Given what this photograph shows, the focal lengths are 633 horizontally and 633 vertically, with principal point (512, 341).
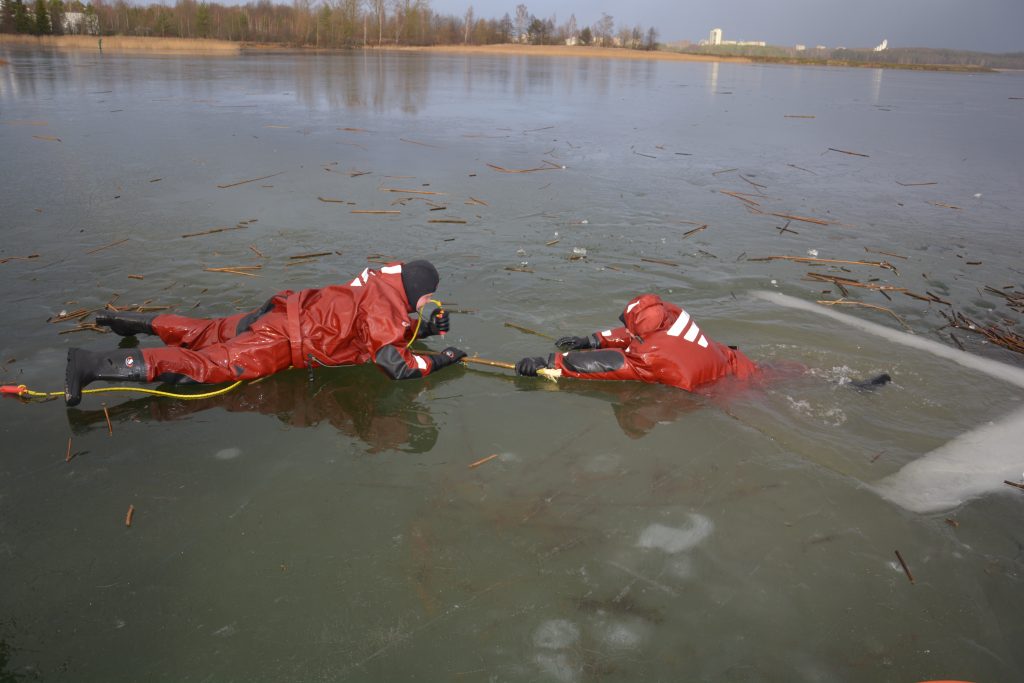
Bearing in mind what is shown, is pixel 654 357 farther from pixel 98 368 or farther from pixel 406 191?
pixel 406 191

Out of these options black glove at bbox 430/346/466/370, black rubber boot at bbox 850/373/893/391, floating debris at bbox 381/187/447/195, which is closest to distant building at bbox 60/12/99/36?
floating debris at bbox 381/187/447/195

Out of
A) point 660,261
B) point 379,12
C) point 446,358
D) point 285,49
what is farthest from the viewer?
point 379,12

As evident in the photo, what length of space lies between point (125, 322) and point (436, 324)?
2131 mm

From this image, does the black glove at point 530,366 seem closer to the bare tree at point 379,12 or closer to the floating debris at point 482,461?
the floating debris at point 482,461

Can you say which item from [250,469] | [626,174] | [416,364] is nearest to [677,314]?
[416,364]

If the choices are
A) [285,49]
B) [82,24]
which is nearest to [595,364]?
[285,49]

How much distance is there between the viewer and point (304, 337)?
13.1 feet

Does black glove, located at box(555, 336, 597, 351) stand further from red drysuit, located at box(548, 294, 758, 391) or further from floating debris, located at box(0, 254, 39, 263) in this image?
floating debris, located at box(0, 254, 39, 263)

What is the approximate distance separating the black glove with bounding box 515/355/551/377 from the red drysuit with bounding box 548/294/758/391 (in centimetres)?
7

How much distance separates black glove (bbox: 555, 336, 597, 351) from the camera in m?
4.55

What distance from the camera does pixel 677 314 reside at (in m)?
4.21

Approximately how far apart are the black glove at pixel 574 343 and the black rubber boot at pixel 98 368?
2707 millimetres

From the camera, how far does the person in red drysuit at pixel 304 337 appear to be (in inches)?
150

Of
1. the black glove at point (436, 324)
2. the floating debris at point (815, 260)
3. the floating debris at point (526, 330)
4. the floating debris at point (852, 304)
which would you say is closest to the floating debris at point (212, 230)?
the black glove at point (436, 324)
